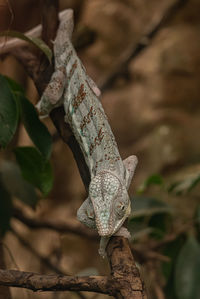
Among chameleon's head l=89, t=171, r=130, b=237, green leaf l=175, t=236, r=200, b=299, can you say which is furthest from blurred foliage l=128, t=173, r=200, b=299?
chameleon's head l=89, t=171, r=130, b=237

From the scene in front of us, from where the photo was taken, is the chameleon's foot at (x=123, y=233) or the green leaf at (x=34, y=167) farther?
the green leaf at (x=34, y=167)

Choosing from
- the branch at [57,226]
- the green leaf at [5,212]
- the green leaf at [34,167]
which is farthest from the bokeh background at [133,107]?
the green leaf at [34,167]

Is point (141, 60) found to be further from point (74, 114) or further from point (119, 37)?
point (74, 114)

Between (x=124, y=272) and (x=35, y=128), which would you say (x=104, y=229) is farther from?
(x=35, y=128)

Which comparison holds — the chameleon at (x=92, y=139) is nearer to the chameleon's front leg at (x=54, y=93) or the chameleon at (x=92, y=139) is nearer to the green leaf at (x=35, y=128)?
the chameleon's front leg at (x=54, y=93)

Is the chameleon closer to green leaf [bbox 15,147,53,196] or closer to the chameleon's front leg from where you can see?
the chameleon's front leg

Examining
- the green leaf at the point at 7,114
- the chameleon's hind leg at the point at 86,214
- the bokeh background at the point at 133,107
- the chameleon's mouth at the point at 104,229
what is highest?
the green leaf at the point at 7,114

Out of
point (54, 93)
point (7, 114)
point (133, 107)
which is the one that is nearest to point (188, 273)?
point (54, 93)

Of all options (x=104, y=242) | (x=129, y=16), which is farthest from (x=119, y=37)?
(x=104, y=242)
